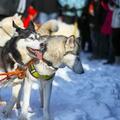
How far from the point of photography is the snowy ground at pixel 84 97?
17.5ft

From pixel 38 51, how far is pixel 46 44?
0.10 m

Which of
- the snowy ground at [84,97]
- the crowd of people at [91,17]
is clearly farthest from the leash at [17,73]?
the crowd of people at [91,17]

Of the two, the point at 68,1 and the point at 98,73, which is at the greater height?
the point at 68,1

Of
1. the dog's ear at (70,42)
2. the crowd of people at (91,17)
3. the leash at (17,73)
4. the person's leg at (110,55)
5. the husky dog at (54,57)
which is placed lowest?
the person's leg at (110,55)

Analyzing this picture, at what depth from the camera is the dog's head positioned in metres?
4.62

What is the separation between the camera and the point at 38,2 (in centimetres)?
1146

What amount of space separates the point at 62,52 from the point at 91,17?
5.87m

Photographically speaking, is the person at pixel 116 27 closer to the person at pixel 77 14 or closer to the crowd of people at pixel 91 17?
the crowd of people at pixel 91 17

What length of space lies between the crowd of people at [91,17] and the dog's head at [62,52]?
393cm

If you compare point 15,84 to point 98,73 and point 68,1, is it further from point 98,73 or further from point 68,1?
point 68,1

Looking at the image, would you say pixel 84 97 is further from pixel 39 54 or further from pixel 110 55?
pixel 110 55

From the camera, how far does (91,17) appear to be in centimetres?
1041

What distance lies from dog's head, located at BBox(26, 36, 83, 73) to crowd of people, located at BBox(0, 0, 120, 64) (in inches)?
155

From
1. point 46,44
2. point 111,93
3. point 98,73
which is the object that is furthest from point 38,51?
point 98,73
